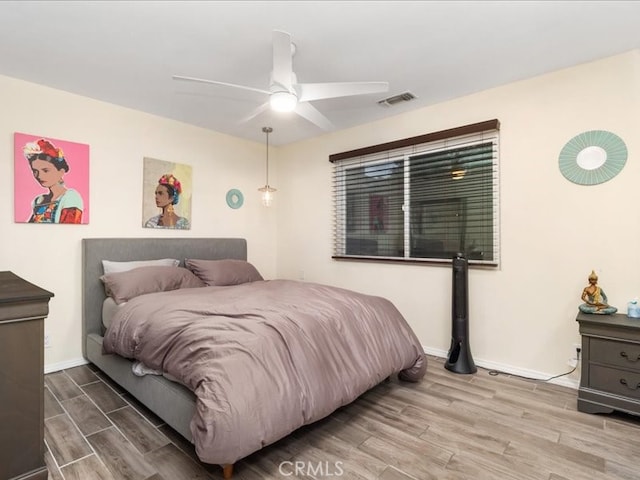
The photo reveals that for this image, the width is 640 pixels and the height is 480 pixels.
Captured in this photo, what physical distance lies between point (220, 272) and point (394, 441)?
235 cm

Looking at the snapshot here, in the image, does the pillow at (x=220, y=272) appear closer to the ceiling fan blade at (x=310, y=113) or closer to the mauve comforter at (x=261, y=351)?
the mauve comforter at (x=261, y=351)

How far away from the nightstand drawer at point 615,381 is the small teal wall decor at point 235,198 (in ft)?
12.6

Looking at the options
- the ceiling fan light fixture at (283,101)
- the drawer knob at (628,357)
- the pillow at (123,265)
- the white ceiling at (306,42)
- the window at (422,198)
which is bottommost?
the drawer knob at (628,357)

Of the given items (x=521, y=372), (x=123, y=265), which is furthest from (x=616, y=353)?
(x=123, y=265)

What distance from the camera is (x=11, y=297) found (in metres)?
1.43

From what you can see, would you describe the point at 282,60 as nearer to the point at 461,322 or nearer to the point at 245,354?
the point at 245,354

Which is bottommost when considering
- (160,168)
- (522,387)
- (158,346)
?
(522,387)

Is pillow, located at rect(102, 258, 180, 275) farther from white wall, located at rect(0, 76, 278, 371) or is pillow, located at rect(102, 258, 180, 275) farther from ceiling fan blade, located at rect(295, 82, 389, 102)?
ceiling fan blade, located at rect(295, 82, 389, 102)

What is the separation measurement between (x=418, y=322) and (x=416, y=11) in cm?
270

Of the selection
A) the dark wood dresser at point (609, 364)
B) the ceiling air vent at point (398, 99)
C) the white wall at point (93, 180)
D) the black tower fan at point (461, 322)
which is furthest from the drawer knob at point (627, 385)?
the white wall at point (93, 180)

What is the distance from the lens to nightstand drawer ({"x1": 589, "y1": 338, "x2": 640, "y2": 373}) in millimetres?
2133

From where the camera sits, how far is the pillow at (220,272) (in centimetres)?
349

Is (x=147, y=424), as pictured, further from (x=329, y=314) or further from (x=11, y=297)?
(x=329, y=314)

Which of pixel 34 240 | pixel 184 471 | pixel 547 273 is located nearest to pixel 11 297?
pixel 184 471
